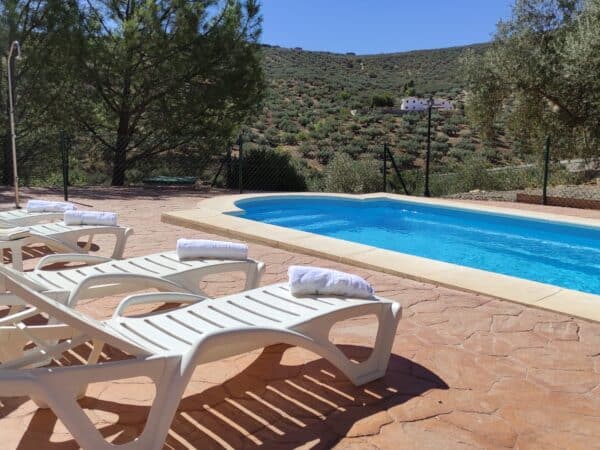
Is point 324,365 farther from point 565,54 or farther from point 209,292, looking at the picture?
point 565,54

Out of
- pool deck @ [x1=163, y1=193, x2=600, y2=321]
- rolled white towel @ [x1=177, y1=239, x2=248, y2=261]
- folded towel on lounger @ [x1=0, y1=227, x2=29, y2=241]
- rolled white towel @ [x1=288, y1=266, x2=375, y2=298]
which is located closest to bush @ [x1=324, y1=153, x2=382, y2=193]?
pool deck @ [x1=163, y1=193, x2=600, y2=321]

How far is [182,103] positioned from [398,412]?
11.9m

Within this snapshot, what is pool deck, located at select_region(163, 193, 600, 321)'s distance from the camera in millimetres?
3744

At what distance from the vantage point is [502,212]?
8.62 meters

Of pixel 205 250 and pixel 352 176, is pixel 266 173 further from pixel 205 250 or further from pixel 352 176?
pixel 205 250

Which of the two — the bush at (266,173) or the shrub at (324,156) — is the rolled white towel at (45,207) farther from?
the shrub at (324,156)

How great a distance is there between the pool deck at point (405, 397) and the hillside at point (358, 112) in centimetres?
1132

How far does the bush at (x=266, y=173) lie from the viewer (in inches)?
549

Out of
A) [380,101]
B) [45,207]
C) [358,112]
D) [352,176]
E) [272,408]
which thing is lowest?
[272,408]

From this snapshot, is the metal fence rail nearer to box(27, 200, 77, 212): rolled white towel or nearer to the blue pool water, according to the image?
the blue pool water

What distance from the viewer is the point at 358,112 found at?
31.9 metres

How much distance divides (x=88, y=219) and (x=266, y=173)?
9.29m

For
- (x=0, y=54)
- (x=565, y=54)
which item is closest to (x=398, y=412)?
(x=565, y=54)

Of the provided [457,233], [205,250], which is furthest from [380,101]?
[205,250]
